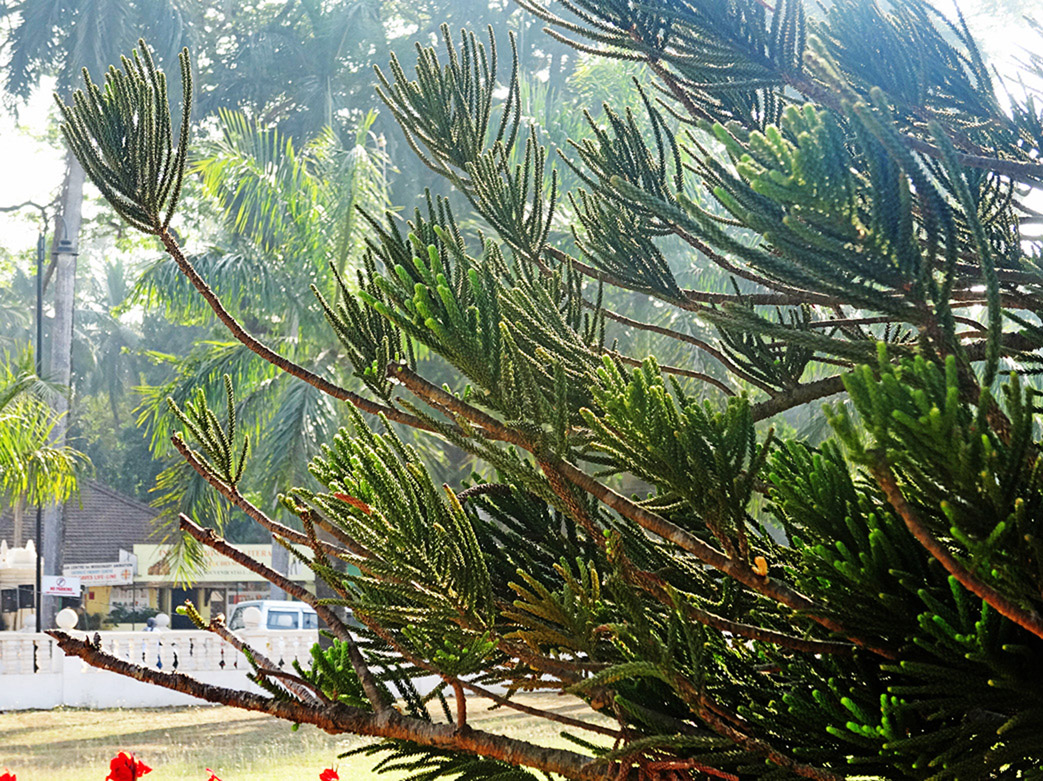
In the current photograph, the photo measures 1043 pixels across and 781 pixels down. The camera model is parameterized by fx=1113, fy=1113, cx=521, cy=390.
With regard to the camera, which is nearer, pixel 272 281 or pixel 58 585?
pixel 272 281

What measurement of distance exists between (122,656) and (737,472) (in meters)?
16.1

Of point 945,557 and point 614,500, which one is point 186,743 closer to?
point 614,500

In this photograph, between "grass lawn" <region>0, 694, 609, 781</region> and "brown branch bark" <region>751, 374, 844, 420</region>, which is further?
Result: "grass lawn" <region>0, 694, 609, 781</region>

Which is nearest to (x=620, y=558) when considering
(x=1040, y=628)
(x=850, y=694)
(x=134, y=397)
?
(x=850, y=694)

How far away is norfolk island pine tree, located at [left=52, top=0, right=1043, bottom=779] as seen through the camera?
4.60ft

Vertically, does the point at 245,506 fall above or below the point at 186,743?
above

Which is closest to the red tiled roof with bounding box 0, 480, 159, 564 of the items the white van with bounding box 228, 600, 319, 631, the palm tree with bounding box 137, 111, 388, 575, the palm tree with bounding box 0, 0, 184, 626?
the palm tree with bounding box 0, 0, 184, 626

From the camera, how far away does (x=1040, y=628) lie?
4.25 ft

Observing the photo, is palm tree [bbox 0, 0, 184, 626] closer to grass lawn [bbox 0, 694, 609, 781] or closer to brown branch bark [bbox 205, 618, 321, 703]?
grass lawn [bbox 0, 694, 609, 781]

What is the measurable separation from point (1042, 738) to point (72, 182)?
80.2ft

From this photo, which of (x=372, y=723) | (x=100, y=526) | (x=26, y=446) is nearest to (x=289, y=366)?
(x=372, y=723)

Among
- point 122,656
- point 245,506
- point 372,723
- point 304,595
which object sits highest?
point 245,506

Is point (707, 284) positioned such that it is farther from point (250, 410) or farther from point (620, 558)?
point (620, 558)

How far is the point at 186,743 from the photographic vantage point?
13.0m
